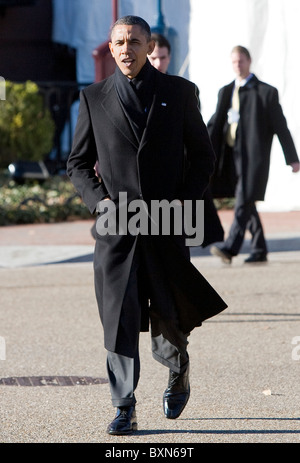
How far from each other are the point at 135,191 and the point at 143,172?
93 millimetres

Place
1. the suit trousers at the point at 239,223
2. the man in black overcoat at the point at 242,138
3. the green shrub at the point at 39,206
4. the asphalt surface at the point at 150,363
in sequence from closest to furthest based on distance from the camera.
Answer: the asphalt surface at the point at 150,363 → the man in black overcoat at the point at 242,138 → the suit trousers at the point at 239,223 → the green shrub at the point at 39,206

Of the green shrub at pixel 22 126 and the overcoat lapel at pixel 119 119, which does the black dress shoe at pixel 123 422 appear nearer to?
the overcoat lapel at pixel 119 119

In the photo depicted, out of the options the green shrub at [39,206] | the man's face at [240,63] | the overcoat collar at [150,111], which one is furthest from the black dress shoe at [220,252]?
the overcoat collar at [150,111]

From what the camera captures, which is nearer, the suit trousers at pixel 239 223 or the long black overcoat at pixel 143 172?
the long black overcoat at pixel 143 172

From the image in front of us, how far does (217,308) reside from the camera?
217 inches

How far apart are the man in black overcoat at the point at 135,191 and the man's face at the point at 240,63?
211 inches

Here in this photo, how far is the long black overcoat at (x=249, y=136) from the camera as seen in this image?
35.6 ft

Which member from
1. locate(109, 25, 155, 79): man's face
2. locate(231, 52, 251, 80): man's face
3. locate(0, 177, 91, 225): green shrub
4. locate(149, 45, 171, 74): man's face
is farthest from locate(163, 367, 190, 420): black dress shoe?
locate(0, 177, 91, 225): green shrub

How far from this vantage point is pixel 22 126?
1894cm

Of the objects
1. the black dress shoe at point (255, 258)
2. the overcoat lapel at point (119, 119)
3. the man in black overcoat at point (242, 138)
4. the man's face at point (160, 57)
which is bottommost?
the black dress shoe at point (255, 258)

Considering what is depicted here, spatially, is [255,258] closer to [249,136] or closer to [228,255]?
[228,255]

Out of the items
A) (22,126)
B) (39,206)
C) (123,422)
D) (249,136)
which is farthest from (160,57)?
(22,126)

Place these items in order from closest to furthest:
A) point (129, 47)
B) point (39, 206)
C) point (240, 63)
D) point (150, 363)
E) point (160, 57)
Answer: point (129, 47) < point (150, 363) < point (160, 57) < point (240, 63) < point (39, 206)

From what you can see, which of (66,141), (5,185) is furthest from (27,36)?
(5,185)
